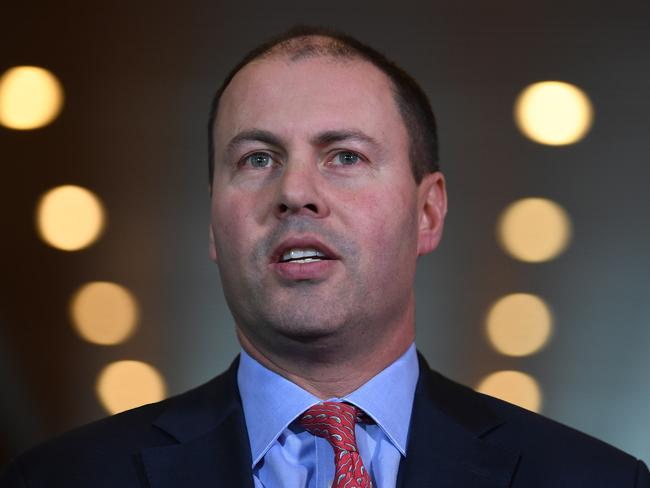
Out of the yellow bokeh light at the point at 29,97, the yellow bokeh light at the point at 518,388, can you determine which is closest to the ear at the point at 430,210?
the yellow bokeh light at the point at 518,388

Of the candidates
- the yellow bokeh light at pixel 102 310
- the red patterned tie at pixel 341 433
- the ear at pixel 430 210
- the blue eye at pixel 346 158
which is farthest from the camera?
the yellow bokeh light at pixel 102 310

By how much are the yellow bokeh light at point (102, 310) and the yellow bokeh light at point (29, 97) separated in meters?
0.34

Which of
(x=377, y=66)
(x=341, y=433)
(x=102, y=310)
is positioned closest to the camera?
(x=341, y=433)

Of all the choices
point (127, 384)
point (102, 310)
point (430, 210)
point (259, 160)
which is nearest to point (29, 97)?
point (102, 310)

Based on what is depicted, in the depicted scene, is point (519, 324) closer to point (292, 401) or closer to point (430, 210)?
point (430, 210)

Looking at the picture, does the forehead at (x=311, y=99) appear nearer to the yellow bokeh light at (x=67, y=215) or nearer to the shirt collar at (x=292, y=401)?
the shirt collar at (x=292, y=401)

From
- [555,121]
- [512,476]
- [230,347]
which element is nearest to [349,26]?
[555,121]

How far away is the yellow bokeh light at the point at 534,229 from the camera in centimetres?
258

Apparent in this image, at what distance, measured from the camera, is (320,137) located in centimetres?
193

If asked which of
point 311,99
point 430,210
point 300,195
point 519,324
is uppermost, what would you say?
point 311,99

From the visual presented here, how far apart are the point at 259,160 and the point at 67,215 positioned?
706 millimetres

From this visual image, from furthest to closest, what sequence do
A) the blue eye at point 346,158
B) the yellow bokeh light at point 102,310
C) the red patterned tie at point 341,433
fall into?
the yellow bokeh light at point 102,310 < the blue eye at point 346,158 < the red patterned tie at point 341,433

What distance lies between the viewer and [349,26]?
2623 millimetres

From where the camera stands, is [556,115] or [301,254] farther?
[556,115]
